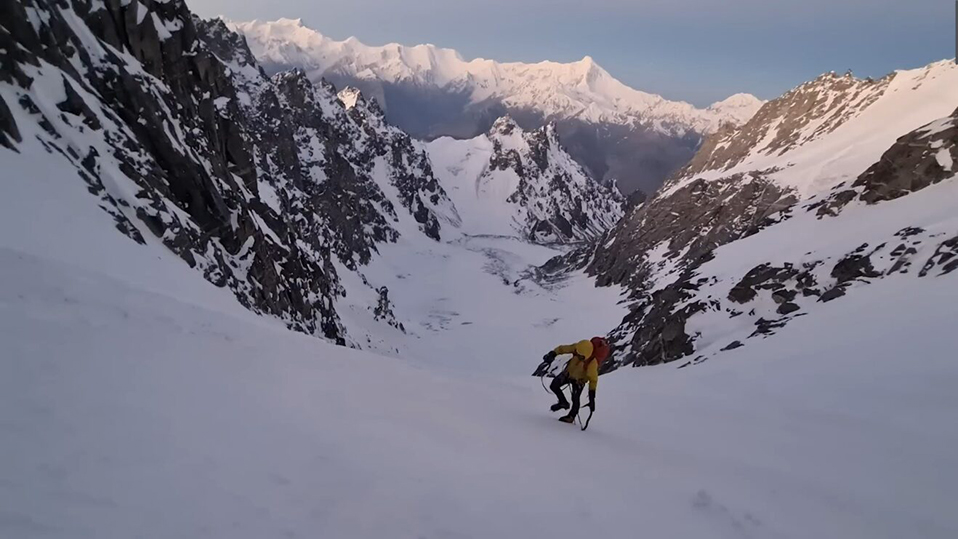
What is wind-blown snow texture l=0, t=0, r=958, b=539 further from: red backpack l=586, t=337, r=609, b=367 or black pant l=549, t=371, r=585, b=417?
red backpack l=586, t=337, r=609, b=367

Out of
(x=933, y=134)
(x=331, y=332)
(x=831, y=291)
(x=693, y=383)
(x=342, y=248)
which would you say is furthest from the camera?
(x=342, y=248)

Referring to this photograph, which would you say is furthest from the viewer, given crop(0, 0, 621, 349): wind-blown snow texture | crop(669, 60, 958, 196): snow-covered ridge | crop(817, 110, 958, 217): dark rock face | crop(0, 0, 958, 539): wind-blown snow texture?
crop(669, 60, 958, 196): snow-covered ridge

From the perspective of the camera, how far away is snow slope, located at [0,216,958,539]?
4.29 metres

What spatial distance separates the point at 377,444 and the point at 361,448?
0.87 feet

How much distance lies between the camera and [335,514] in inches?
177

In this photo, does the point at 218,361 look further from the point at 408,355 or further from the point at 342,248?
the point at 342,248

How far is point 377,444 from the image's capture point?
6.09 metres

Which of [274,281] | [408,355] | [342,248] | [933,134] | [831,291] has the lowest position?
[408,355]

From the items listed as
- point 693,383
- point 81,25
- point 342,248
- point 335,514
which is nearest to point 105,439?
point 335,514

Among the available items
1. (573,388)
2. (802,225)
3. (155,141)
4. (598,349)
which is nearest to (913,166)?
(802,225)

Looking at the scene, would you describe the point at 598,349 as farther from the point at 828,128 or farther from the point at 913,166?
the point at 828,128

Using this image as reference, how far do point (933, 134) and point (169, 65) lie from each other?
4683cm

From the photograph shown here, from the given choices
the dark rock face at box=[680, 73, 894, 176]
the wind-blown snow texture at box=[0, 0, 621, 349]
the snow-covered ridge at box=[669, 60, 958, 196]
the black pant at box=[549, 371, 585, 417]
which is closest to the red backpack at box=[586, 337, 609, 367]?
the black pant at box=[549, 371, 585, 417]

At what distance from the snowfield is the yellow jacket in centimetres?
93
